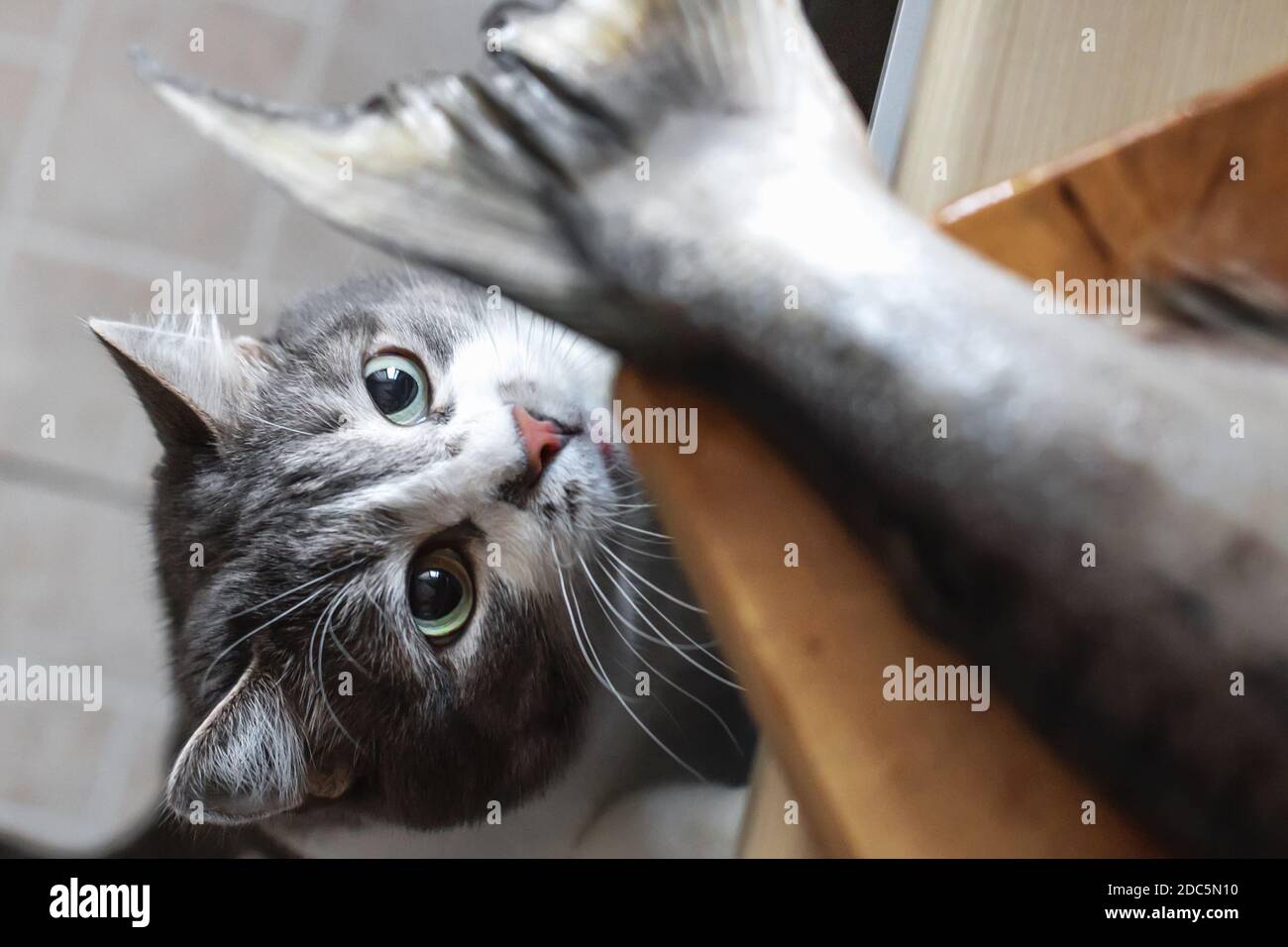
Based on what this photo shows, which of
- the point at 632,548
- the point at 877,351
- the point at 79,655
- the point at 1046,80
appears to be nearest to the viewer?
the point at 877,351

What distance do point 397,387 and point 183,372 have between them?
0.49 feet

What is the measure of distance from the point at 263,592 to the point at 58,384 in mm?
779

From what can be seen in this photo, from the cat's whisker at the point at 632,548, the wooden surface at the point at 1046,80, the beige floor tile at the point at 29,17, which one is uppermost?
the beige floor tile at the point at 29,17

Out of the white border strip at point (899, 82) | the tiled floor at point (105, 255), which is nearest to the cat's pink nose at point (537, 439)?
the white border strip at point (899, 82)

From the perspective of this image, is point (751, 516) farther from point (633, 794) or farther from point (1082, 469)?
point (633, 794)

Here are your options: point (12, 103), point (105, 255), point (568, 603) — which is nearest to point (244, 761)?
point (568, 603)

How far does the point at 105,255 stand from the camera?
117 cm

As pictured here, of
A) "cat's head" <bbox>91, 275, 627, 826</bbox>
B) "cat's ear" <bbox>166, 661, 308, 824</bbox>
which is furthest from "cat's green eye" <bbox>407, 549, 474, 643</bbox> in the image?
"cat's ear" <bbox>166, 661, 308, 824</bbox>

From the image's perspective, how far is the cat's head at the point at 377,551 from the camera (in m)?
0.60

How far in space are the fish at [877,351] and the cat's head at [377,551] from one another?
0.34 metres

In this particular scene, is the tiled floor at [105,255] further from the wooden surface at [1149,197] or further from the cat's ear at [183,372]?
Answer: the wooden surface at [1149,197]

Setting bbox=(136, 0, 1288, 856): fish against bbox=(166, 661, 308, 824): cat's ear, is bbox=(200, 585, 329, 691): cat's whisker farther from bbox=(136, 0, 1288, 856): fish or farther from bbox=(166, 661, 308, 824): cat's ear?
bbox=(136, 0, 1288, 856): fish

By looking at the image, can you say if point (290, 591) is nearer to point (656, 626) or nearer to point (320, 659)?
point (320, 659)
